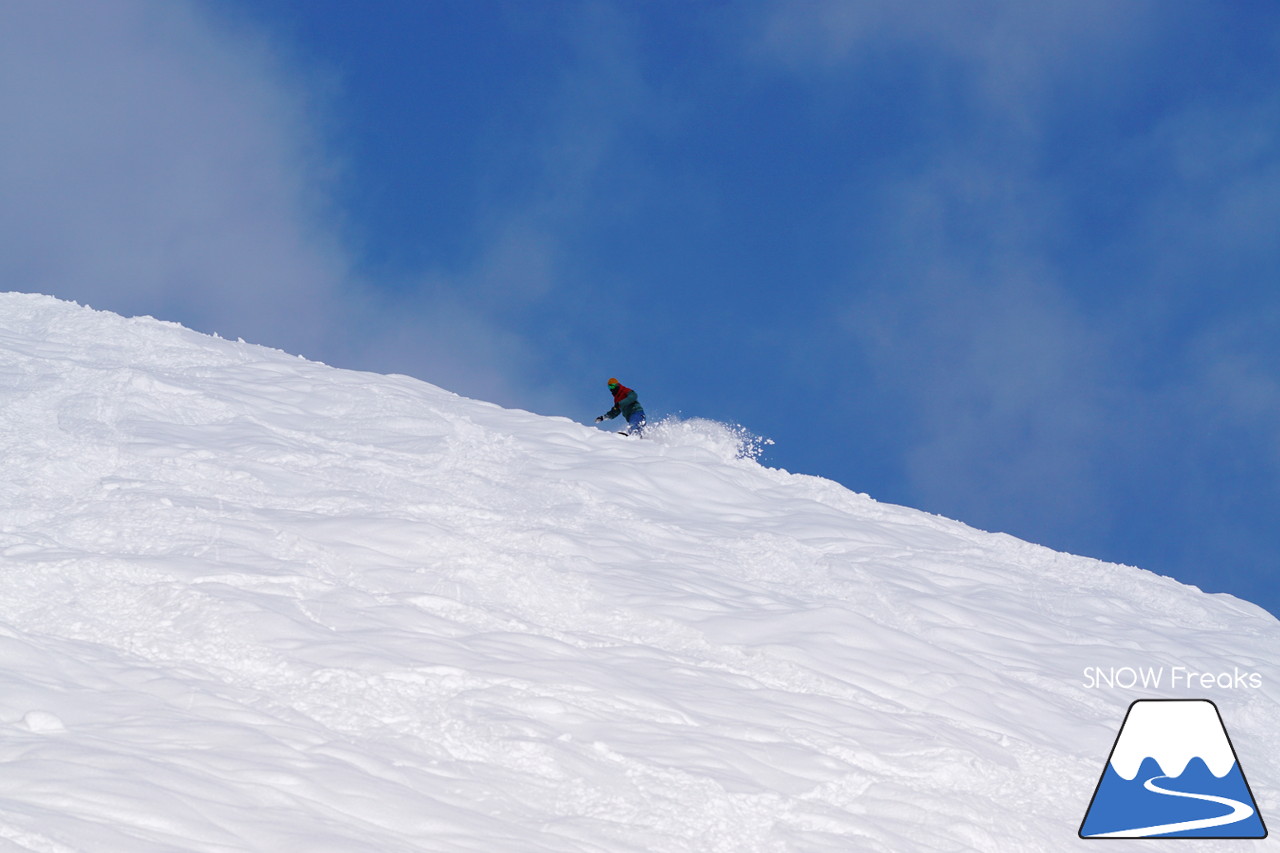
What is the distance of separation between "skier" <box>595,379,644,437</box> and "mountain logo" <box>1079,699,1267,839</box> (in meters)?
11.7

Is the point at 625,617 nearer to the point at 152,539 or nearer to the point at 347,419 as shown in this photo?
the point at 152,539

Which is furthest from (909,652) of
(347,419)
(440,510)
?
(347,419)

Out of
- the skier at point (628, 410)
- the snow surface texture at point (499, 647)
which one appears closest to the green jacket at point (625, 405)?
the skier at point (628, 410)

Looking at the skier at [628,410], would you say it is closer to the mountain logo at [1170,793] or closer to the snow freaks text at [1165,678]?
the snow freaks text at [1165,678]

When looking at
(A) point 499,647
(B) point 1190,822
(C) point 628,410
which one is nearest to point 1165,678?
(B) point 1190,822

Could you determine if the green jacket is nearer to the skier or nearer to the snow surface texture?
the skier

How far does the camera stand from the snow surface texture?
5910 millimetres

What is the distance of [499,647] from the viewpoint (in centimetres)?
827

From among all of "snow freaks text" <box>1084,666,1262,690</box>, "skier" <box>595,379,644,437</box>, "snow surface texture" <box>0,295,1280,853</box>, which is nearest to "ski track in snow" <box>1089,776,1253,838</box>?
"snow surface texture" <box>0,295,1280,853</box>

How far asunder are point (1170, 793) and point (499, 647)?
484 cm

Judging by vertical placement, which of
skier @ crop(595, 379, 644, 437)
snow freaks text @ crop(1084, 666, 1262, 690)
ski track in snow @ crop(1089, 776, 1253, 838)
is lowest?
ski track in snow @ crop(1089, 776, 1253, 838)

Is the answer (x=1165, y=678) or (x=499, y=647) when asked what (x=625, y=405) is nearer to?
(x=1165, y=678)

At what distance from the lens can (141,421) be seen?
1298 cm

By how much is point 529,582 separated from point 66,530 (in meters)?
4.05
